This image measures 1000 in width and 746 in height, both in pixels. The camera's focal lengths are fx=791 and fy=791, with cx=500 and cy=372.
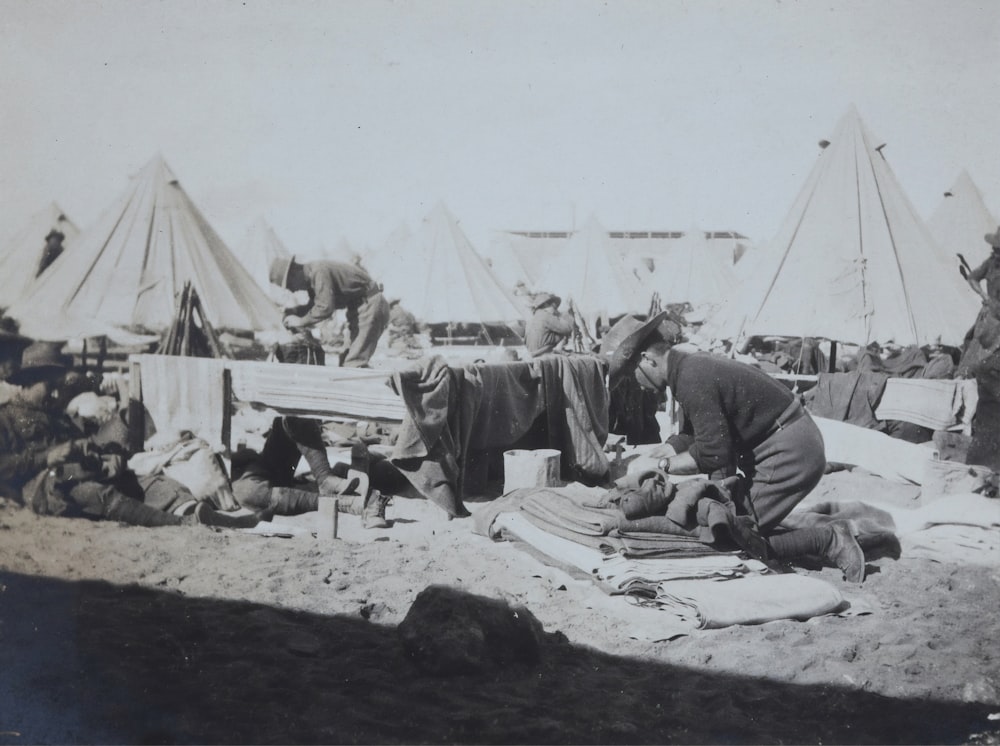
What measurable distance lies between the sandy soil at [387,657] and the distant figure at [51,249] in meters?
1.01

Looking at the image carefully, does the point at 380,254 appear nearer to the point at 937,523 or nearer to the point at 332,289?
the point at 332,289

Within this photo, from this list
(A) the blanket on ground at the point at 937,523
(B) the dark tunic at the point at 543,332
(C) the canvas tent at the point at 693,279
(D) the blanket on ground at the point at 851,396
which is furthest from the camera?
(C) the canvas tent at the point at 693,279

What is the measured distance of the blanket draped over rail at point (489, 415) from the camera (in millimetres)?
3902

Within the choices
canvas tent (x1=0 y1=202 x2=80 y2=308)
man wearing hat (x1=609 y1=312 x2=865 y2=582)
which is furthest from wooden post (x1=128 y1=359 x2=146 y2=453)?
man wearing hat (x1=609 y1=312 x2=865 y2=582)

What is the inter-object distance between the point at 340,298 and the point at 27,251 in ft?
6.23

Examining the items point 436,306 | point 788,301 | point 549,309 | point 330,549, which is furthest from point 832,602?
point 436,306

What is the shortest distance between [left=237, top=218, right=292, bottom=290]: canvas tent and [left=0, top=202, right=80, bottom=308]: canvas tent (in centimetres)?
78

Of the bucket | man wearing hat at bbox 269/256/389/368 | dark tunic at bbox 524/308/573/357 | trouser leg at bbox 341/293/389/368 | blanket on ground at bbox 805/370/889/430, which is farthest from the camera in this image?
dark tunic at bbox 524/308/573/357

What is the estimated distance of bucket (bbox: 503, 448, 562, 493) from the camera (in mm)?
4152

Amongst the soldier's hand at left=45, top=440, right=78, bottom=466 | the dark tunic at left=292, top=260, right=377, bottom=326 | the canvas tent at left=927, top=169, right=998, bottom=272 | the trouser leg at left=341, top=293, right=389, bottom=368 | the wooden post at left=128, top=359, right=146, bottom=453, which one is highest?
the canvas tent at left=927, top=169, right=998, bottom=272

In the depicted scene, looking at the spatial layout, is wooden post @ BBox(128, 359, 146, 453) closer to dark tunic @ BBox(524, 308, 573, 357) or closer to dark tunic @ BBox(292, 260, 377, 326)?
dark tunic @ BBox(292, 260, 377, 326)

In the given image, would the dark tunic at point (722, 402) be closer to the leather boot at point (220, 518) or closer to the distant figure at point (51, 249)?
the leather boot at point (220, 518)

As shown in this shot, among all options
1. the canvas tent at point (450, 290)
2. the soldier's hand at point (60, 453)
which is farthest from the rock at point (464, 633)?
the canvas tent at point (450, 290)

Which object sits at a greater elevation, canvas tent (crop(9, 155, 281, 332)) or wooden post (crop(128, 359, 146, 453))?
canvas tent (crop(9, 155, 281, 332))
